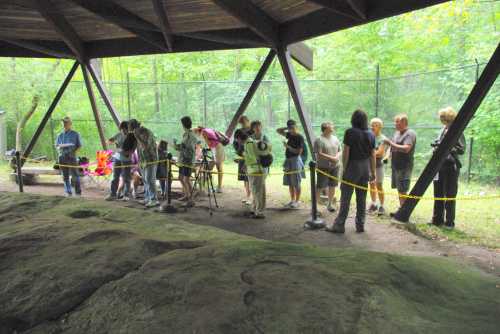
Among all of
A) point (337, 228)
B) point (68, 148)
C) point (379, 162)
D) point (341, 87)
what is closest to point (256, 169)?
point (337, 228)

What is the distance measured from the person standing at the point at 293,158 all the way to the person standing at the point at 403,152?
5.35ft

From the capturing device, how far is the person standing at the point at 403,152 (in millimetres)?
6926

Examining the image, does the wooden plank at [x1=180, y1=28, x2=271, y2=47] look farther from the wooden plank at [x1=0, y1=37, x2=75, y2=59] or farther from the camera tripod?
the wooden plank at [x1=0, y1=37, x2=75, y2=59]

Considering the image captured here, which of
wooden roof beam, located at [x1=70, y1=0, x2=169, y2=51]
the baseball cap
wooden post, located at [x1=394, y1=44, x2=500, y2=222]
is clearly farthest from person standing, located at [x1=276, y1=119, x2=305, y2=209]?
wooden roof beam, located at [x1=70, y1=0, x2=169, y2=51]

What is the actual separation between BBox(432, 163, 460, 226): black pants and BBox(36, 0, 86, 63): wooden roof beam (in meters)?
7.58

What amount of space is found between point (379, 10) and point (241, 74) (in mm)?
17375

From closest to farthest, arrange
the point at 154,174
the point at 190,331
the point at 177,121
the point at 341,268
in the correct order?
1. the point at 190,331
2. the point at 341,268
3. the point at 154,174
4. the point at 177,121

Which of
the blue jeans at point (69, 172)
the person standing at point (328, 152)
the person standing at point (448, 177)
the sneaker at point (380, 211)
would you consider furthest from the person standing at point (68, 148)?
the person standing at point (448, 177)

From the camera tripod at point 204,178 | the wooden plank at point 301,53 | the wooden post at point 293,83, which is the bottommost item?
the camera tripod at point 204,178

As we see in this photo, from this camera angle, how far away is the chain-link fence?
37.7ft

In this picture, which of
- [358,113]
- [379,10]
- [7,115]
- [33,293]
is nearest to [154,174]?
[358,113]

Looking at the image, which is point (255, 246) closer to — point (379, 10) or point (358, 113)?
point (358, 113)

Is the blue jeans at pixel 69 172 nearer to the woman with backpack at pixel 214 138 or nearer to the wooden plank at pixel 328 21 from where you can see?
the woman with backpack at pixel 214 138

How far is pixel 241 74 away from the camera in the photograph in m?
23.0
